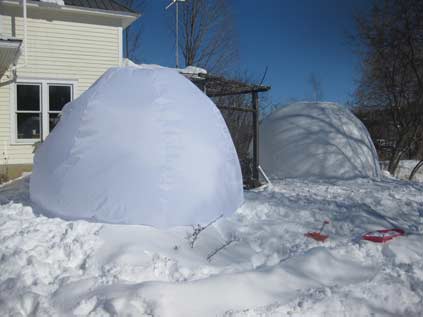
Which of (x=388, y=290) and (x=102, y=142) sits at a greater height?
(x=102, y=142)

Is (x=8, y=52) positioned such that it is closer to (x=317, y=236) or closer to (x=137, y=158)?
(x=137, y=158)

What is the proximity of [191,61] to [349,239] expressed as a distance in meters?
21.2

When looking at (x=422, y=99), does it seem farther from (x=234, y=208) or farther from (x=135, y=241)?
(x=135, y=241)

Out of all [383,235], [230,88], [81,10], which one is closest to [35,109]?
[81,10]

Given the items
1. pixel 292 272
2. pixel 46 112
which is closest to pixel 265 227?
pixel 292 272

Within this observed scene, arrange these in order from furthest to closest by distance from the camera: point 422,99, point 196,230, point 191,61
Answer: point 191,61 → point 422,99 → point 196,230

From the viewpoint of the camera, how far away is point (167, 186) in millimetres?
5234

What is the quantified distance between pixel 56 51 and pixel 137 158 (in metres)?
8.36

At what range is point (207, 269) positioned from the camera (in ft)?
13.7

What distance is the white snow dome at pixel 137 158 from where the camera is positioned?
5.16 m

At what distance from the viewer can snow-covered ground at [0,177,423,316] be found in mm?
3455

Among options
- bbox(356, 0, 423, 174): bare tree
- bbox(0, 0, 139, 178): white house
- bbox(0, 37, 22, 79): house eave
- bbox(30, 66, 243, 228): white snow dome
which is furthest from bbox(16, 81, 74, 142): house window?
bbox(356, 0, 423, 174): bare tree

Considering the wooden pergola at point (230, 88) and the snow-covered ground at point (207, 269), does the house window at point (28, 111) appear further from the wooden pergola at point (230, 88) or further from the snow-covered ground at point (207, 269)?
the snow-covered ground at point (207, 269)

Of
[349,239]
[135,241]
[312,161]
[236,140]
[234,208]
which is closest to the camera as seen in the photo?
[135,241]
